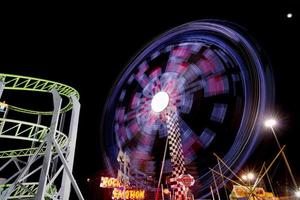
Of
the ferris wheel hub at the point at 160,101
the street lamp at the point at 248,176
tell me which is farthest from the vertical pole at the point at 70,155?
the street lamp at the point at 248,176

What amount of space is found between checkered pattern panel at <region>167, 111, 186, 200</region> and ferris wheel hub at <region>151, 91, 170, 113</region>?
1.21 meters

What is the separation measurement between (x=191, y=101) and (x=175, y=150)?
5194 millimetres

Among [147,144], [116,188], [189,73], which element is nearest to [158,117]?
[147,144]

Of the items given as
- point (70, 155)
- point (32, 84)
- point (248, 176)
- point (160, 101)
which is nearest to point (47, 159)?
point (70, 155)

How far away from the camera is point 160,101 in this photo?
989 inches

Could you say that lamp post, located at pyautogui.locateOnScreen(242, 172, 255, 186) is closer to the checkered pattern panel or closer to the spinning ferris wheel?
the spinning ferris wheel

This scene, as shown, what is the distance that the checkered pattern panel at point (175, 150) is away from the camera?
20.1 metres

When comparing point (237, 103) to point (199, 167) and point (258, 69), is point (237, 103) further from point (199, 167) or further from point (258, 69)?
point (199, 167)

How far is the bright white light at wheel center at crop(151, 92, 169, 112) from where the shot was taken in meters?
24.4

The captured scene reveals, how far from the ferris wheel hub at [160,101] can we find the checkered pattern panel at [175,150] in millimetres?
1213

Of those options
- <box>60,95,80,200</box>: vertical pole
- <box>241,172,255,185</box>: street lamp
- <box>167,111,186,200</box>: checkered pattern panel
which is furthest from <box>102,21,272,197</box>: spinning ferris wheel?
<box>60,95,80,200</box>: vertical pole

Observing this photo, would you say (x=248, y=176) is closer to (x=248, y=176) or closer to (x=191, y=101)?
(x=248, y=176)

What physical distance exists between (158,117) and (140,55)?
7478 millimetres

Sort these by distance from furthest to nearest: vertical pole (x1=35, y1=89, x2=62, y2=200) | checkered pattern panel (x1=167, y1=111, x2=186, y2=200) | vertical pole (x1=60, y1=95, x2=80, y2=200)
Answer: checkered pattern panel (x1=167, y1=111, x2=186, y2=200)
vertical pole (x1=60, y1=95, x2=80, y2=200)
vertical pole (x1=35, y1=89, x2=62, y2=200)
